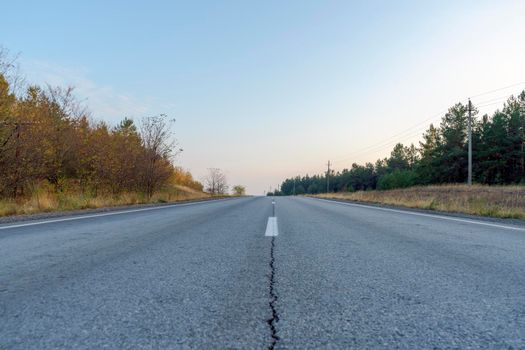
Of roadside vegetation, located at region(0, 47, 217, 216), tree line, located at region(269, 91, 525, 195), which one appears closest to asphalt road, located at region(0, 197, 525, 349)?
roadside vegetation, located at region(0, 47, 217, 216)

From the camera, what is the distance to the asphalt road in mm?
1452

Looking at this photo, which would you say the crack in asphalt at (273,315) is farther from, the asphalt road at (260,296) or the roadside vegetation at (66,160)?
the roadside vegetation at (66,160)

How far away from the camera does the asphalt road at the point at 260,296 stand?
4.76 feet

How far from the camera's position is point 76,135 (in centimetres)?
1534

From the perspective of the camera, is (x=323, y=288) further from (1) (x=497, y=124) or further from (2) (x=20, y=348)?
(1) (x=497, y=124)

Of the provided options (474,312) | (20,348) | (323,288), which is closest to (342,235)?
(323,288)

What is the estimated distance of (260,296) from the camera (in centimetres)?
202

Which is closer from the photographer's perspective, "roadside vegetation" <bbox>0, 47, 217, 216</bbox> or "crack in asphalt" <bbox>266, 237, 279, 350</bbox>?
"crack in asphalt" <bbox>266, 237, 279, 350</bbox>

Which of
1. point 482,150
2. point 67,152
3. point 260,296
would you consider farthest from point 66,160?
point 482,150

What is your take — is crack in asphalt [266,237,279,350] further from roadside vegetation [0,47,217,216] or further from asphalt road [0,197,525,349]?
roadside vegetation [0,47,217,216]

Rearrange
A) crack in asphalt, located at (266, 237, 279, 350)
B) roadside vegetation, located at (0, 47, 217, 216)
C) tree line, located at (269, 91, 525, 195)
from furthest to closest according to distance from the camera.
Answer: tree line, located at (269, 91, 525, 195) → roadside vegetation, located at (0, 47, 217, 216) → crack in asphalt, located at (266, 237, 279, 350)

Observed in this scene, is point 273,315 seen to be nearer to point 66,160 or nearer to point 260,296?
point 260,296

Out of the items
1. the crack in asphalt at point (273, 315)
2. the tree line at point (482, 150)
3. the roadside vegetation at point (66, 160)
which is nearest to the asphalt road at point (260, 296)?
the crack in asphalt at point (273, 315)

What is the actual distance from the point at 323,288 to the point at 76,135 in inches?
646
